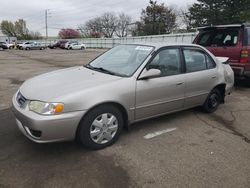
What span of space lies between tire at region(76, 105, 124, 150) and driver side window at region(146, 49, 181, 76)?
0.96m

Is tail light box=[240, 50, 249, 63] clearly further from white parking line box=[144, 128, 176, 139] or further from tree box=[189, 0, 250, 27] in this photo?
tree box=[189, 0, 250, 27]

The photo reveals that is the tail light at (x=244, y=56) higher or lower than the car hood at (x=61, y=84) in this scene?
higher

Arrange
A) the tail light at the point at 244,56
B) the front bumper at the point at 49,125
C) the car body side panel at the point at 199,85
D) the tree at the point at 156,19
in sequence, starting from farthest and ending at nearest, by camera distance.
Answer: the tree at the point at 156,19
the tail light at the point at 244,56
the car body side panel at the point at 199,85
the front bumper at the point at 49,125

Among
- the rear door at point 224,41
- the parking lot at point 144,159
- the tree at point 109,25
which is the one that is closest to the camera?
the parking lot at point 144,159

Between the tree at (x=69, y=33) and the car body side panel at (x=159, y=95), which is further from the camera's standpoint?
the tree at (x=69, y=33)

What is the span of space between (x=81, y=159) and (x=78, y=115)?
590 millimetres

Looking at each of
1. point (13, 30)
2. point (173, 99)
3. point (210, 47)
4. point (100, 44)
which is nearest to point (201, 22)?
point (100, 44)

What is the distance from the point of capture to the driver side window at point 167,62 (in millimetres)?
3938

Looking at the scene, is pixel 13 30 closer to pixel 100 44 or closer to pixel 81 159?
pixel 100 44

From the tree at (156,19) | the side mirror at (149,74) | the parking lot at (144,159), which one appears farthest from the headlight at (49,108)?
the tree at (156,19)

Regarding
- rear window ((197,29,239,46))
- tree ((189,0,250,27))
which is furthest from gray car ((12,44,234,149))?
tree ((189,0,250,27))

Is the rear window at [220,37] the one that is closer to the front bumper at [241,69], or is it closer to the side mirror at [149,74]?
the front bumper at [241,69]

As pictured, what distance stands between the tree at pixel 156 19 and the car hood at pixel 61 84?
4565cm

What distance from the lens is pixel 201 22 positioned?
1217 inches
